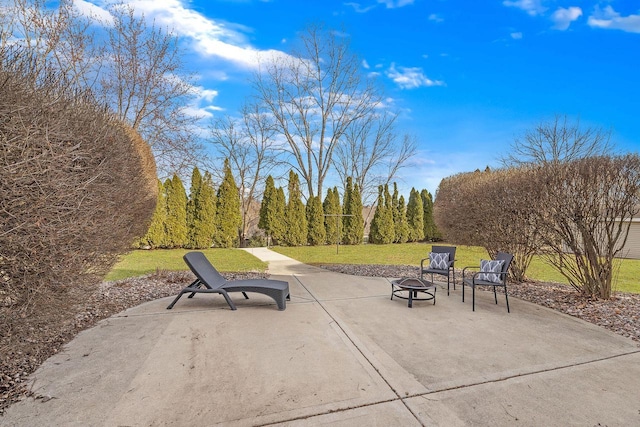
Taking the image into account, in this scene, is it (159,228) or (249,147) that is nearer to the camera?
(159,228)

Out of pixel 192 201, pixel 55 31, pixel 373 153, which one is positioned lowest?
pixel 192 201

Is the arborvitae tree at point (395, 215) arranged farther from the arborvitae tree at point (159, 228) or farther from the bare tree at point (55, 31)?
the bare tree at point (55, 31)

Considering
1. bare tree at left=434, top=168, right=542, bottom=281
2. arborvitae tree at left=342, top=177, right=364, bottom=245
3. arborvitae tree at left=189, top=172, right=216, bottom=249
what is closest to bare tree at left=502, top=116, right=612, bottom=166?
arborvitae tree at left=342, top=177, right=364, bottom=245

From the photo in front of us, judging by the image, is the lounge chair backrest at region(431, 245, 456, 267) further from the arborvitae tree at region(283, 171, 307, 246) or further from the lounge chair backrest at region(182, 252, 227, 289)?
the arborvitae tree at region(283, 171, 307, 246)

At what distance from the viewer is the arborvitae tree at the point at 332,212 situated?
18.8 m

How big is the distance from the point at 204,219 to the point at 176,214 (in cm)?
130

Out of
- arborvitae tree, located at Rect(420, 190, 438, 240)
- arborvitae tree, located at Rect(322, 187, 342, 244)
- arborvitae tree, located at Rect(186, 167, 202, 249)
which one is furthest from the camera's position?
arborvitae tree, located at Rect(420, 190, 438, 240)

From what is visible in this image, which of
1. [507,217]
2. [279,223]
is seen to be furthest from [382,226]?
[507,217]

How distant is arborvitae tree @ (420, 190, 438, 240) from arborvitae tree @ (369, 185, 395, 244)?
305 cm

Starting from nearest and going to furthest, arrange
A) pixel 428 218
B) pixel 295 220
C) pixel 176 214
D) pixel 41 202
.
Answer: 1. pixel 41 202
2. pixel 176 214
3. pixel 295 220
4. pixel 428 218

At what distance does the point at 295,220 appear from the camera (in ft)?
58.4

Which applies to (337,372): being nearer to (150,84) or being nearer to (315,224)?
(150,84)

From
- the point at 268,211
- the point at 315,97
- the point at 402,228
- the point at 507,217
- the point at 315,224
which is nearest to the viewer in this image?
the point at 507,217

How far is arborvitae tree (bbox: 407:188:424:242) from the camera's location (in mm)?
20656
